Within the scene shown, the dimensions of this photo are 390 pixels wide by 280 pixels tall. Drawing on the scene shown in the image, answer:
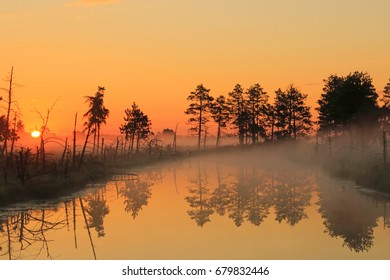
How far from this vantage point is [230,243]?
16016mm

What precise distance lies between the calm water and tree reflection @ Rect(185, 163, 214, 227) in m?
0.06

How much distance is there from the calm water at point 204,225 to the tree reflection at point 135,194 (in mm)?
63

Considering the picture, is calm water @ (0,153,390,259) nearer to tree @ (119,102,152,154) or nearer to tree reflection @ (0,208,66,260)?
tree reflection @ (0,208,66,260)

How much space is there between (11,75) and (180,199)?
1471 cm

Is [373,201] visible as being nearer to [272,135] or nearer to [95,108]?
[95,108]

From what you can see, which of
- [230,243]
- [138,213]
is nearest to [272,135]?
[138,213]

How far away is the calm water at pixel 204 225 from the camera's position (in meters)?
14.9

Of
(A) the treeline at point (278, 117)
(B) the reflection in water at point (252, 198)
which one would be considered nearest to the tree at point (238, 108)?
(A) the treeline at point (278, 117)

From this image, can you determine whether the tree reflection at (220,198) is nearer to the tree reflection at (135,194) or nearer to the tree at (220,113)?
the tree reflection at (135,194)

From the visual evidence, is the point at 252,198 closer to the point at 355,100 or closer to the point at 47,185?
the point at 47,185

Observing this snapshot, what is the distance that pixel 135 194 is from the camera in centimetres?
3075

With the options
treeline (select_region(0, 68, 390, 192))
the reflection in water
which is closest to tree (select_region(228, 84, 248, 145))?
treeline (select_region(0, 68, 390, 192))

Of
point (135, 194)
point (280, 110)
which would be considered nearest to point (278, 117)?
point (280, 110)

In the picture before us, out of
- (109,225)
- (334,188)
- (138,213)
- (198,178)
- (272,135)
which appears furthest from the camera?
(272,135)
